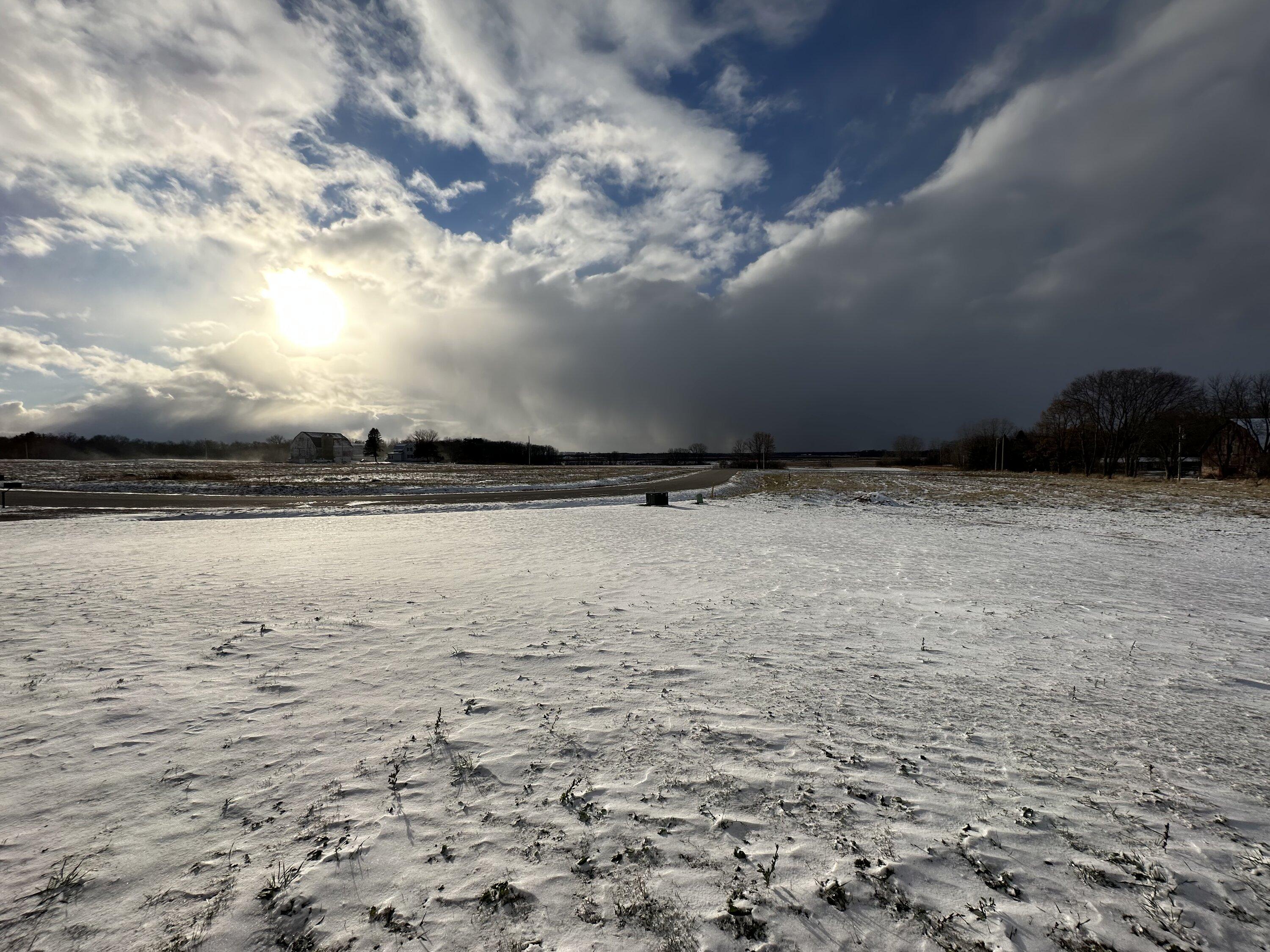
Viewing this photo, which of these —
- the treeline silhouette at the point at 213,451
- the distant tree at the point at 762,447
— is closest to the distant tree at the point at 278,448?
the treeline silhouette at the point at 213,451

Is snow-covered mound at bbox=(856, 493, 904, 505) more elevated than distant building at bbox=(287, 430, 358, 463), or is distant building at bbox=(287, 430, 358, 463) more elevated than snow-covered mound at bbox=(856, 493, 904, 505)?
distant building at bbox=(287, 430, 358, 463)

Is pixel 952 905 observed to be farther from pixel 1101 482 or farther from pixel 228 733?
pixel 1101 482

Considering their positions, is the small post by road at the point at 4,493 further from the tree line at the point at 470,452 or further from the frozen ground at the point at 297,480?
the tree line at the point at 470,452

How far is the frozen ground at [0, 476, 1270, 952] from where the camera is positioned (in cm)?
264

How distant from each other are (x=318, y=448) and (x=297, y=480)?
101562 mm

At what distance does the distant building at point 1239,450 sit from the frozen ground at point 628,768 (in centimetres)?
6607

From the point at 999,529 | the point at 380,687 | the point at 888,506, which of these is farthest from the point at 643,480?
the point at 380,687

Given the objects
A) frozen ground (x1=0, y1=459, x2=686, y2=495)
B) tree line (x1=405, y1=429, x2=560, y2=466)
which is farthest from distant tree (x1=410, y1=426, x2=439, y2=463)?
frozen ground (x1=0, y1=459, x2=686, y2=495)

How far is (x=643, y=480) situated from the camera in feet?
163

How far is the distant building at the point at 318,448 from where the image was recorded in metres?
129

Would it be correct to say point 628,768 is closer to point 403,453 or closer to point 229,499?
point 229,499

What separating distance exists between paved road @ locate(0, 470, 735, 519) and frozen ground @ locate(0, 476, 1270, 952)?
16702mm

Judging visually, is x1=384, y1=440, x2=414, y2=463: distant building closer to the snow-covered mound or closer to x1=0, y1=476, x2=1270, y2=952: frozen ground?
the snow-covered mound

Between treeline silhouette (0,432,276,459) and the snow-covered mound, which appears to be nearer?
the snow-covered mound
